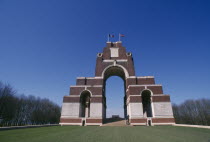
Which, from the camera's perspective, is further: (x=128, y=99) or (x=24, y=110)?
(x=24, y=110)

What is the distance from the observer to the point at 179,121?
5044 cm

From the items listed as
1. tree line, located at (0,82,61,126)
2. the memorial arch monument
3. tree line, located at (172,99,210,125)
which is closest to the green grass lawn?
the memorial arch monument

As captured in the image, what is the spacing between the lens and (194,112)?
44594 mm

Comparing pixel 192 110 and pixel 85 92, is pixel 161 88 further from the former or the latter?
pixel 192 110

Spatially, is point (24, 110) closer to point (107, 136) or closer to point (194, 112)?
point (107, 136)

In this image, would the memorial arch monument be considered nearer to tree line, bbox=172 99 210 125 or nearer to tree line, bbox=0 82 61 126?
tree line, bbox=0 82 61 126

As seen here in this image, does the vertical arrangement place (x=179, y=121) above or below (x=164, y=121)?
below

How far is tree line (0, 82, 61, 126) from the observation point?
30214 mm

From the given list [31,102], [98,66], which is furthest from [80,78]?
[31,102]

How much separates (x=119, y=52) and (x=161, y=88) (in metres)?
12.8

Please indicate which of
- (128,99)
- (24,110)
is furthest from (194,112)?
(24,110)

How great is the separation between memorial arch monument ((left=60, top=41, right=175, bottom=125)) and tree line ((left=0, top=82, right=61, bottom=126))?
66.8ft

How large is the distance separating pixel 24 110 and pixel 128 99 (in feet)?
142

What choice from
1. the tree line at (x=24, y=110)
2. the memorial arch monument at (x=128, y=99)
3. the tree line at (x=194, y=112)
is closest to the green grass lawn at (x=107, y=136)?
the memorial arch monument at (x=128, y=99)
